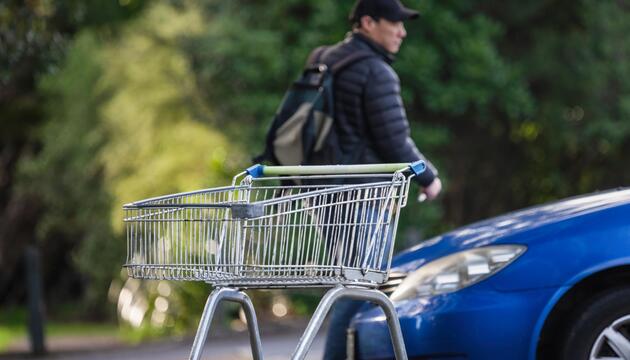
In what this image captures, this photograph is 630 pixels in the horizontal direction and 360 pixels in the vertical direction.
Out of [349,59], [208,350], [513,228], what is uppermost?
[349,59]

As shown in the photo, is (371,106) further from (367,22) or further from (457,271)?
(457,271)

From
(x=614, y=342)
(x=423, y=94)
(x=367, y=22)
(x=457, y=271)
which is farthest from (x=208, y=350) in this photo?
(x=614, y=342)

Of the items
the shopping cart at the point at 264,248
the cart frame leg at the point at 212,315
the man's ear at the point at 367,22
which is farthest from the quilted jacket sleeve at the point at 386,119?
the cart frame leg at the point at 212,315

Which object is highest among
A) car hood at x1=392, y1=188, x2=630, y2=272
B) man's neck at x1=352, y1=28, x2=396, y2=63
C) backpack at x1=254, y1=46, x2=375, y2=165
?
man's neck at x1=352, y1=28, x2=396, y2=63

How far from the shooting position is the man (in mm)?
6812

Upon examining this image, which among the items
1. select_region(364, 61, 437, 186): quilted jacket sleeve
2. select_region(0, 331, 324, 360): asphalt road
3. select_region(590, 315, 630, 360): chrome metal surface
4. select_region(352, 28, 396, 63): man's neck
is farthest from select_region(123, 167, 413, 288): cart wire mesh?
select_region(0, 331, 324, 360): asphalt road

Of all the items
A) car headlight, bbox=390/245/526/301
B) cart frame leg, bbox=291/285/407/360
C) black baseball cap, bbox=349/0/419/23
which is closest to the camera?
cart frame leg, bbox=291/285/407/360

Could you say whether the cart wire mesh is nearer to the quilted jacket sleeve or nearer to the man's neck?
the quilted jacket sleeve

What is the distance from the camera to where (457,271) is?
5.93 metres

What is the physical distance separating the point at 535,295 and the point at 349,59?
179 cm

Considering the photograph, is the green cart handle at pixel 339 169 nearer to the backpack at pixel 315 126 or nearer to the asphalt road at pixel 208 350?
the backpack at pixel 315 126

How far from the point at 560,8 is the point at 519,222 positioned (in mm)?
10478

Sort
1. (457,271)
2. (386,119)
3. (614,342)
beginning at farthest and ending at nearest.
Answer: (386,119) < (457,271) < (614,342)

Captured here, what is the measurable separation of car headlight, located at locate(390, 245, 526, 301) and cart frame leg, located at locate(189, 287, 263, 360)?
773mm
